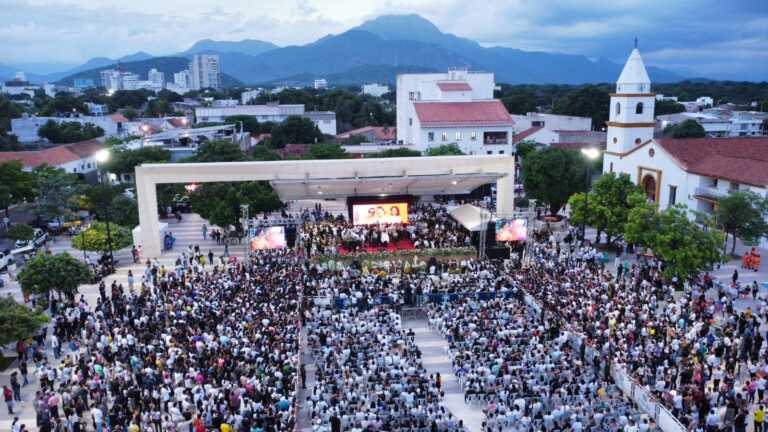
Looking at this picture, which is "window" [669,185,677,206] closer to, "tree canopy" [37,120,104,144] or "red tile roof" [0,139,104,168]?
"red tile roof" [0,139,104,168]

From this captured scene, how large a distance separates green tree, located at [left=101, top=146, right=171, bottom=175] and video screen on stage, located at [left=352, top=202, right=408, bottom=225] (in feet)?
85.7

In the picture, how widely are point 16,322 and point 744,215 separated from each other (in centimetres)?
3188

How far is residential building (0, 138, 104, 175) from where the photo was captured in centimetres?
4841

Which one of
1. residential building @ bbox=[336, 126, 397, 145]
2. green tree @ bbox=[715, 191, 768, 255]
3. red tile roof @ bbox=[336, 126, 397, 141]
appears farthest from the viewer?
red tile roof @ bbox=[336, 126, 397, 141]

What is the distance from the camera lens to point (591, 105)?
86.1 m

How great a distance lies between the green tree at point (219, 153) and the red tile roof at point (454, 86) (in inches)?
1033

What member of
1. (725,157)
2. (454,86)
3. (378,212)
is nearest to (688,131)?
(454,86)

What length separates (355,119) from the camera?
10012cm

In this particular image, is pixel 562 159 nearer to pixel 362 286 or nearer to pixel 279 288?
pixel 362 286

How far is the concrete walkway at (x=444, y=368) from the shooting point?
1595 centimetres

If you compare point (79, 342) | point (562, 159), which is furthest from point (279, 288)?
point (562, 159)

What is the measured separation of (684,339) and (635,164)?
2433 cm

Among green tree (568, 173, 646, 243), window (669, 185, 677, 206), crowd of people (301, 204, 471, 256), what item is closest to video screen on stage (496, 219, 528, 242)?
crowd of people (301, 204, 471, 256)

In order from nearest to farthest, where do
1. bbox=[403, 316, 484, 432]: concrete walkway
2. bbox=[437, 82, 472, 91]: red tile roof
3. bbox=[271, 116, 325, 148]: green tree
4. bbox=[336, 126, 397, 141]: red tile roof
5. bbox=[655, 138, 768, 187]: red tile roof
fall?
bbox=[403, 316, 484, 432]: concrete walkway, bbox=[655, 138, 768, 187]: red tile roof, bbox=[437, 82, 472, 91]: red tile roof, bbox=[271, 116, 325, 148]: green tree, bbox=[336, 126, 397, 141]: red tile roof
